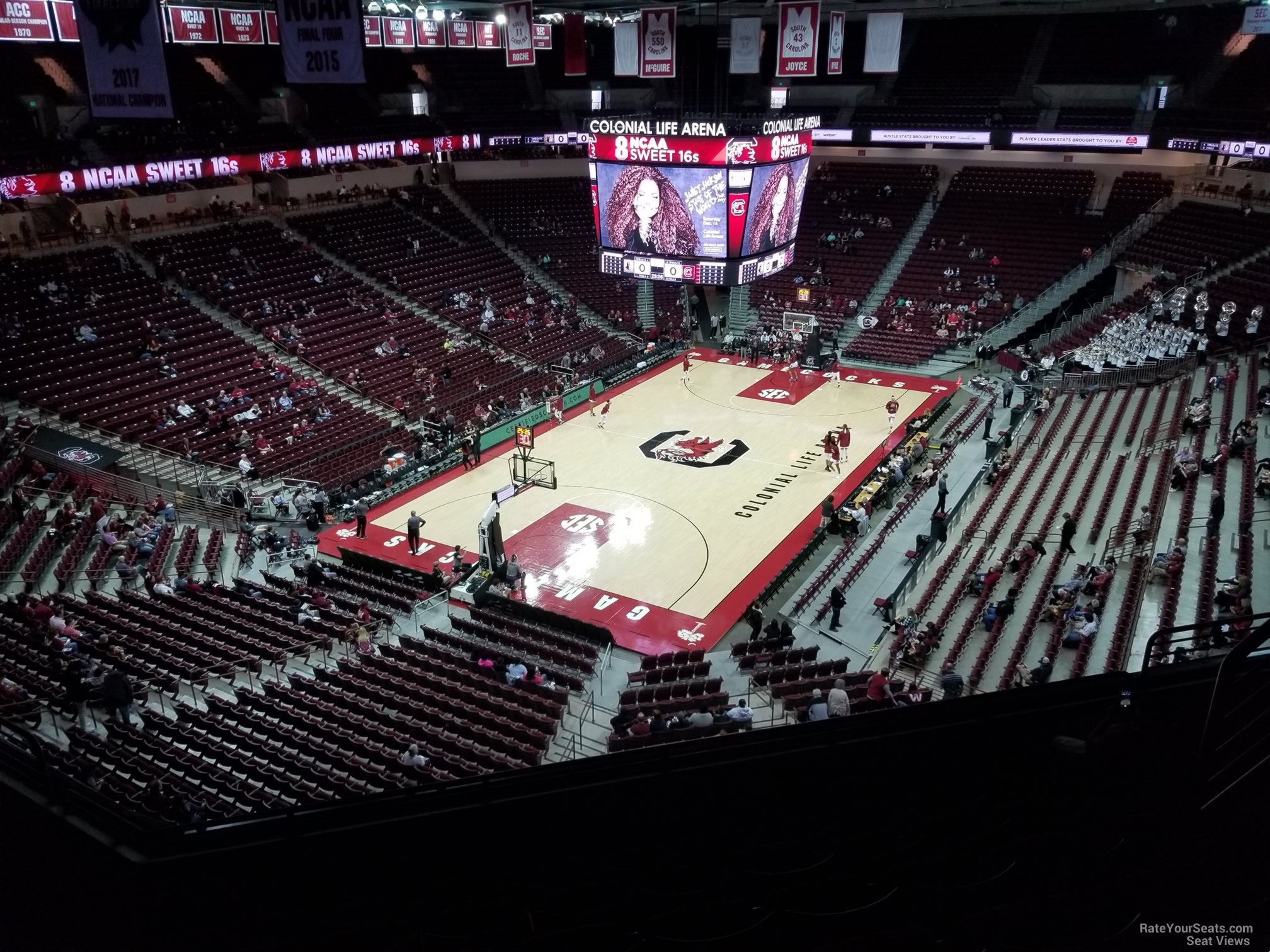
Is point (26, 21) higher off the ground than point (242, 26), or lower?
lower

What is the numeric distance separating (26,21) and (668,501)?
20.5 m

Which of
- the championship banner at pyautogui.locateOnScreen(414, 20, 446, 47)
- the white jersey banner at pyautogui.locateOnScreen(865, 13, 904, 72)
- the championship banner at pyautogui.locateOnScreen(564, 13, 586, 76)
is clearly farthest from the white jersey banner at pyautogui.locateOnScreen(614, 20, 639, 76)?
the championship banner at pyautogui.locateOnScreen(414, 20, 446, 47)

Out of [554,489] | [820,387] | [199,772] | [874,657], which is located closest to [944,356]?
[820,387]

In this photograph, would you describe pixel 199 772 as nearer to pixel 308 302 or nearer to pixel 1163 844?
pixel 1163 844

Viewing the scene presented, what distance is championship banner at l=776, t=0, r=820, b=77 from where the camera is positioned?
22750 millimetres

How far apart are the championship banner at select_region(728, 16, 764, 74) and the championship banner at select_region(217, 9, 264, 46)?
14.4 metres

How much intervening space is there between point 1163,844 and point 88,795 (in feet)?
18.7

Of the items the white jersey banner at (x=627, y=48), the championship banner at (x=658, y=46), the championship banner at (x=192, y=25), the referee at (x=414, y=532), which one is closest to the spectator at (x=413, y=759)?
the referee at (x=414, y=532)

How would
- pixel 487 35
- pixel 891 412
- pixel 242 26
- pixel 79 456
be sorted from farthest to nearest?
pixel 487 35 < pixel 891 412 < pixel 242 26 < pixel 79 456

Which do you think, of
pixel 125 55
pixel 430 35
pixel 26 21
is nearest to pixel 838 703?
pixel 125 55

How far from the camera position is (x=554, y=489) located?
2370 cm

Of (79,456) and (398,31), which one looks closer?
(79,456)

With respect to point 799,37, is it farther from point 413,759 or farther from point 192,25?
point 413,759

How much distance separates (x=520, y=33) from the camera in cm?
2447
